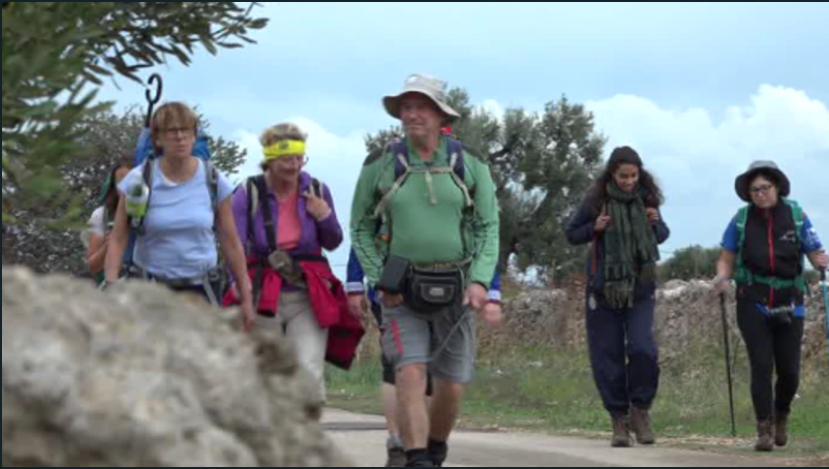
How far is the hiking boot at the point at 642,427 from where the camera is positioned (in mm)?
12766

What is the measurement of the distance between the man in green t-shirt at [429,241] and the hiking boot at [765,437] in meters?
3.70

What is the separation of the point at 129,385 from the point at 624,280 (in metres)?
8.14

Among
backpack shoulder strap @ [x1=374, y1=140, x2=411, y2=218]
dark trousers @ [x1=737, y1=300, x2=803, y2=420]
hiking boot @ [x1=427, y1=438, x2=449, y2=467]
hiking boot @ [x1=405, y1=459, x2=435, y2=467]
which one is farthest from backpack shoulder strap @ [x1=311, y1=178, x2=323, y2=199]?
dark trousers @ [x1=737, y1=300, x2=803, y2=420]

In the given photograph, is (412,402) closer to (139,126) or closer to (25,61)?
(25,61)

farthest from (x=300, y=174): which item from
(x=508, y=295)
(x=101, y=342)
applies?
(x=508, y=295)

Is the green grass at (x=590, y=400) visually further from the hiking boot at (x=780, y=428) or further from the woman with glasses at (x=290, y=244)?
the woman with glasses at (x=290, y=244)

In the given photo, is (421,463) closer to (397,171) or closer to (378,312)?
(378,312)

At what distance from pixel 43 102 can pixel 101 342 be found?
2.33 metres

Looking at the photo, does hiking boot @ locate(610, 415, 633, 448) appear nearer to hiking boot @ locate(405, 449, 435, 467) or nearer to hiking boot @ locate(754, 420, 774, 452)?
hiking boot @ locate(754, 420, 774, 452)

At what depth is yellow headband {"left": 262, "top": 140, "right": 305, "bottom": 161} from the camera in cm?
981

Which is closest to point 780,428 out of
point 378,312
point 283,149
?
point 378,312

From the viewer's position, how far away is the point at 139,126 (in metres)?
34.5

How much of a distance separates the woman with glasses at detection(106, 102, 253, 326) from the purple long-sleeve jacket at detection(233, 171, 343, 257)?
0.57 m

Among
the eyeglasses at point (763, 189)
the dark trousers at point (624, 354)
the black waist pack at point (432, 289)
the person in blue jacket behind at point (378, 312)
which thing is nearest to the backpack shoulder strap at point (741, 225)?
the eyeglasses at point (763, 189)
